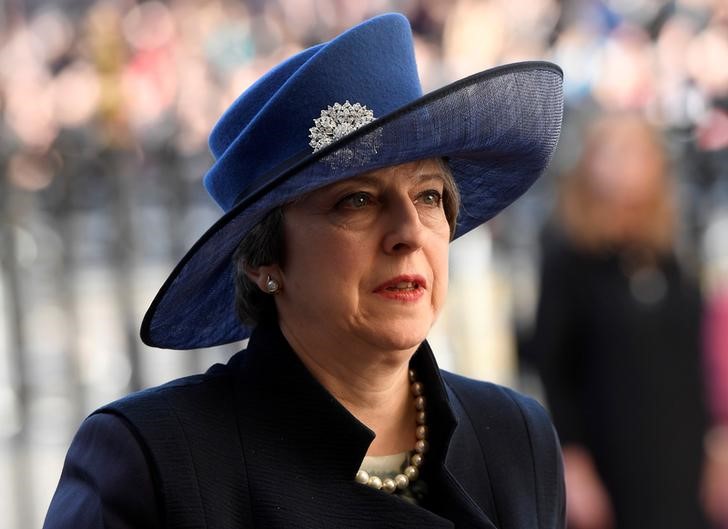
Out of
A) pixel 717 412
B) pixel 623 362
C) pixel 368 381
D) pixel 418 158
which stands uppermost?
pixel 418 158

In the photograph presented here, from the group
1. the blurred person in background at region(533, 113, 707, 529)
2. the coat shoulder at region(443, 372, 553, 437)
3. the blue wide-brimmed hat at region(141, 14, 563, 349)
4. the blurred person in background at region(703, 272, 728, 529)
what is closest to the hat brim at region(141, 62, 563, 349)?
the blue wide-brimmed hat at region(141, 14, 563, 349)

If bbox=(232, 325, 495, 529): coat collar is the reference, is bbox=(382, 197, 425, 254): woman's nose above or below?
above

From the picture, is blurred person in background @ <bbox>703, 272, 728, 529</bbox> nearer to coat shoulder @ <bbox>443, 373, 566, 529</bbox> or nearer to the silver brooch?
coat shoulder @ <bbox>443, 373, 566, 529</bbox>

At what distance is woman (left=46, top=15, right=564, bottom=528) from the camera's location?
2.11 metres

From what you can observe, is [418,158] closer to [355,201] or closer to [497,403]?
[355,201]

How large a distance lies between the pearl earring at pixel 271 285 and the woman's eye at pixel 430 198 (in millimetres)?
271

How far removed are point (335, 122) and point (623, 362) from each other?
7.87 feet

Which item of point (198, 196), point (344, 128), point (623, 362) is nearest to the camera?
point (344, 128)

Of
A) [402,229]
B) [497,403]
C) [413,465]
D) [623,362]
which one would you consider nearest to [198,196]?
[623,362]

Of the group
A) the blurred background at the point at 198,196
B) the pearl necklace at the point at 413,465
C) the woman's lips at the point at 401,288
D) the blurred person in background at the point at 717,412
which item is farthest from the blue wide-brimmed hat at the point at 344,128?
the blurred person in background at the point at 717,412

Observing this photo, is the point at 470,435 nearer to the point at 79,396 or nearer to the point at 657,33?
the point at 79,396

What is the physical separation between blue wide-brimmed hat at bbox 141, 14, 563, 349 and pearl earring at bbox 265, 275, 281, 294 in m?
0.08

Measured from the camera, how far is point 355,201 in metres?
2.24

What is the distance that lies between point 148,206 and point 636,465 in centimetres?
309
